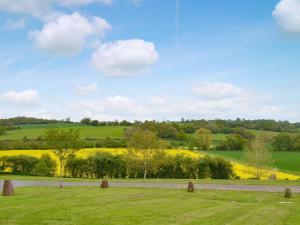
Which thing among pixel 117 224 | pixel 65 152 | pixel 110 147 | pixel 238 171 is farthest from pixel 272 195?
pixel 110 147

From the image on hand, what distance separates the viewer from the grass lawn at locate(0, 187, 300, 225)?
16.3m

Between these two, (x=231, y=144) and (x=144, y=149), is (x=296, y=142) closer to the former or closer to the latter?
(x=231, y=144)

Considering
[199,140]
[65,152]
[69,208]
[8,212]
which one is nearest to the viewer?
[8,212]

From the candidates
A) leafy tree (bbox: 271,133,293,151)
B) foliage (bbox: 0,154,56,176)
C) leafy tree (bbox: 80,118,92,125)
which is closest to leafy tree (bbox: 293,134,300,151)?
leafy tree (bbox: 271,133,293,151)

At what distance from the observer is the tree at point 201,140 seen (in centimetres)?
8931

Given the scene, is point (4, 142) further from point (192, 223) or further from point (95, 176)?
point (192, 223)

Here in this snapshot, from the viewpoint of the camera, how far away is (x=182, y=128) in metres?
102

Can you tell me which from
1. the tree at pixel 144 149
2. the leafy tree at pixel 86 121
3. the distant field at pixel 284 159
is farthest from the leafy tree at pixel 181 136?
the tree at pixel 144 149

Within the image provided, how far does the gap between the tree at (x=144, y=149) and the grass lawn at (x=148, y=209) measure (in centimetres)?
2524

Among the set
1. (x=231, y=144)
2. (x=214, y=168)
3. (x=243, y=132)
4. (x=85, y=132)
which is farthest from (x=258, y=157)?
(x=85, y=132)

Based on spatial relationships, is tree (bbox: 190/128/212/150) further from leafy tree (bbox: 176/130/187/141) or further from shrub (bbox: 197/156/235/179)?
shrub (bbox: 197/156/235/179)

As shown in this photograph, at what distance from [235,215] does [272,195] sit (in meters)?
9.74

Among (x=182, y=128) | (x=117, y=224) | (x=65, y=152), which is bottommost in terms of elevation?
(x=117, y=224)

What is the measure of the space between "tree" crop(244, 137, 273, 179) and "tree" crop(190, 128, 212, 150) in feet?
77.1
